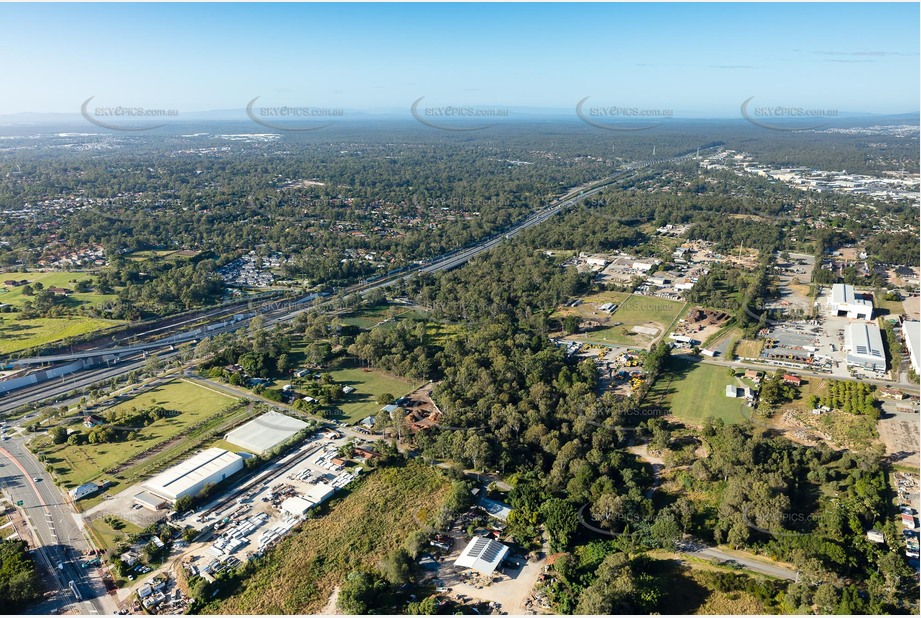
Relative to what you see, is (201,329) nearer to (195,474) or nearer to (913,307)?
(195,474)

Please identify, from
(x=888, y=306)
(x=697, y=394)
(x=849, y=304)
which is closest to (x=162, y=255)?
(x=697, y=394)

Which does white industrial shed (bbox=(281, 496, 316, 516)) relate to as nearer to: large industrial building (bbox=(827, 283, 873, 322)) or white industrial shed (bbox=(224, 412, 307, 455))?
white industrial shed (bbox=(224, 412, 307, 455))

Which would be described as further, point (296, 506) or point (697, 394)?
point (697, 394)

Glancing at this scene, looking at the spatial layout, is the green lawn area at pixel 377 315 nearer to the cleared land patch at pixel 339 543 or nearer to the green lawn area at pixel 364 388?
the green lawn area at pixel 364 388

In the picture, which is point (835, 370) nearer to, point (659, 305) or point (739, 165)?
point (659, 305)

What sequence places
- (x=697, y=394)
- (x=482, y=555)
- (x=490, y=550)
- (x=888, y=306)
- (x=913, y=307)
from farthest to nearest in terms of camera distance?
(x=888, y=306) < (x=913, y=307) < (x=697, y=394) < (x=490, y=550) < (x=482, y=555)

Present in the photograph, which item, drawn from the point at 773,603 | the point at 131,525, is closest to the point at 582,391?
the point at 773,603

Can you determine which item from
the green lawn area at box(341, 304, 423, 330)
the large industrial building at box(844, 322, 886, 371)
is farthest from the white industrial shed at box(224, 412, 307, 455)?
the large industrial building at box(844, 322, 886, 371)
